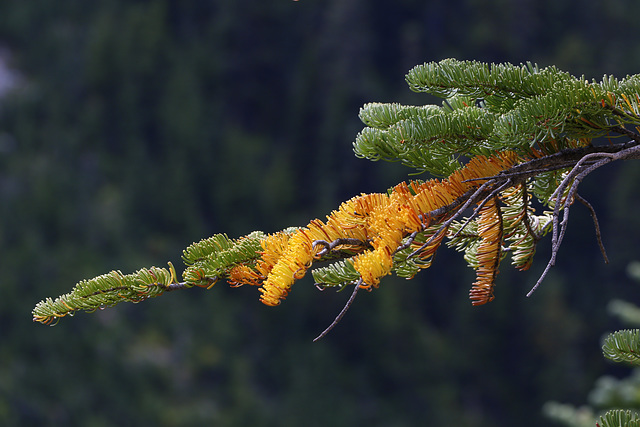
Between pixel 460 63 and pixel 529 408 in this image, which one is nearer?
pixel 460 63

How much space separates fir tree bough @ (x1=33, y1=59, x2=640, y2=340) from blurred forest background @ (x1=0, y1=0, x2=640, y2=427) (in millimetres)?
36783

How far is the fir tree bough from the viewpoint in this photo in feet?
4.76

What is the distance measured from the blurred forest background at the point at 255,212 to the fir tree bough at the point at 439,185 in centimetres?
3678

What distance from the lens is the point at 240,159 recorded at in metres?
49.2

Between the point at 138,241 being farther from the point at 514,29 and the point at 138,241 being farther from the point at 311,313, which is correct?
the point at 514,29

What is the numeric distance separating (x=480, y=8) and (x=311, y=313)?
83.5ft

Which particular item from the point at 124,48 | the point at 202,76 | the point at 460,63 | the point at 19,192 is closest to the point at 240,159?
the point at 202,76

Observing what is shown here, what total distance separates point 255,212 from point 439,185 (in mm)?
46827

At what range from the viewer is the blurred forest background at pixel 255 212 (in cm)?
4122

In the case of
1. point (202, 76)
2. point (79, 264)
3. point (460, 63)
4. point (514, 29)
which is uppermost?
point (202, 76)

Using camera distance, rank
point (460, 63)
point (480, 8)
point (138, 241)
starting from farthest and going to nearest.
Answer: point (480, 8)
point (138, 241)
point (460, 63)

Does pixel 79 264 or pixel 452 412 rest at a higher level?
pixel 79 264

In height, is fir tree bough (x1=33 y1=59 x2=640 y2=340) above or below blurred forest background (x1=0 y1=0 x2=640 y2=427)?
below

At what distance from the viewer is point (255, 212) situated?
48.1 metres
